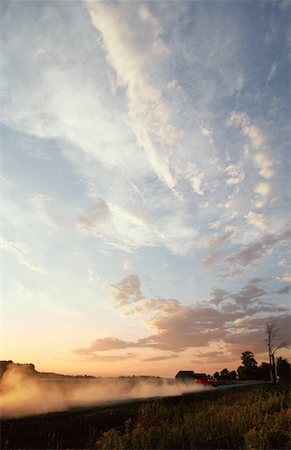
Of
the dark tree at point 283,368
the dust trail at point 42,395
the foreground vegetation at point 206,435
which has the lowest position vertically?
the foreground vegetation at point 206,435

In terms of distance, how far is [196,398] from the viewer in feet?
96.8

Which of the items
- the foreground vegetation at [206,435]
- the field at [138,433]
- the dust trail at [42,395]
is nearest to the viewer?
the foreground vegetation at [206,435]

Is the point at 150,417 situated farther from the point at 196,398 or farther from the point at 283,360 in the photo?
the point at 283,360

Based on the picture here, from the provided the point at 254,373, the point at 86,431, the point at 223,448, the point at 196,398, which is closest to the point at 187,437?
the point at 223,448

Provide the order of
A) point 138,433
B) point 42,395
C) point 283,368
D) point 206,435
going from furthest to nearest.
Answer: point 283,368 → point 42,395 → point 206,435 → point 138,433

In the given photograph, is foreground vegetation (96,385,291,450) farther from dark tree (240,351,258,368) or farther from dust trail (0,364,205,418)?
dark tree (240,351,258,368)

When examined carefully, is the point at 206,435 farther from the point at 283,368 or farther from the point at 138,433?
the point at 283,368

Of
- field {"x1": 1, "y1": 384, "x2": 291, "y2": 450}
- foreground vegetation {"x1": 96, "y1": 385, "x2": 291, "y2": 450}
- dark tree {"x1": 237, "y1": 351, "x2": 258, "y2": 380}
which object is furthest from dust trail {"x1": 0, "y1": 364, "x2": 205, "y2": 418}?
dark tree {"x1": 237, "y1": 351, "x2": 258, "y2": 380}

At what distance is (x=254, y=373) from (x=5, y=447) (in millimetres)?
85409

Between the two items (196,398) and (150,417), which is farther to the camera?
(196,398)

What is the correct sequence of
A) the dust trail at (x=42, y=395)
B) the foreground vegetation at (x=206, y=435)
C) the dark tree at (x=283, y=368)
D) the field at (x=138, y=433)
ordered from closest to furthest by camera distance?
the foreground vegetation at (x=206, y=435)
the field at (x=138, y=433)
the dust trail at (x=42, y=395)
the dark tree at (x=283, y=368)

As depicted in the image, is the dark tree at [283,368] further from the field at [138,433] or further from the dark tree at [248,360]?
the field at [138,433]

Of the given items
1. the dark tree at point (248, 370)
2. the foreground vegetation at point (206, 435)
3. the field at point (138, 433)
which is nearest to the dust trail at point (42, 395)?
the field at point (138, 433)

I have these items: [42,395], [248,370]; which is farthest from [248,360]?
[42,395]
